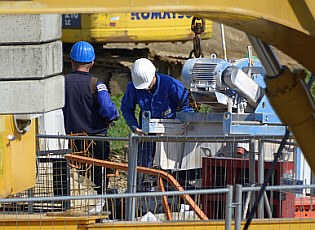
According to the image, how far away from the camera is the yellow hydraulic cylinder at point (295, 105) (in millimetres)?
2963

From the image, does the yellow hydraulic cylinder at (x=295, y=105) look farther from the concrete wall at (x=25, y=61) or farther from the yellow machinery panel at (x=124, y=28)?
the yellow machinery panel at (x=124, y=28)

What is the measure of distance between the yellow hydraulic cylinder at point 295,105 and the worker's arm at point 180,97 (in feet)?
16.8

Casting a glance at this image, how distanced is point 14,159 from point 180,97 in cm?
285

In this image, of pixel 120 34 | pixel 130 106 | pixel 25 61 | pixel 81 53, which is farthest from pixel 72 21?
pixel 25 61

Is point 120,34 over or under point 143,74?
over

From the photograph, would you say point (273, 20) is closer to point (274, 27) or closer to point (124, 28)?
point (274, 27)

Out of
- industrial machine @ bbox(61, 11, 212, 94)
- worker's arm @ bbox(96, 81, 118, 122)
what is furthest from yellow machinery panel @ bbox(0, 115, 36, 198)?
industrial machine @ bbox(61, 11, 212, 94)

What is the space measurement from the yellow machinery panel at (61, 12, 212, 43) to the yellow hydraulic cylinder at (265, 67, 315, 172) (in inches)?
439

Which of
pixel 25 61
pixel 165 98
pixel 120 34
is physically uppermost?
pixel 120 34

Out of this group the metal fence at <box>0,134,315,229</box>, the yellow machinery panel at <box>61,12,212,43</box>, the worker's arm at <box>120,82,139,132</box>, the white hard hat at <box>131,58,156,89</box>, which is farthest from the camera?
the yellow machinery panel at <box>61,12,212,43</box>

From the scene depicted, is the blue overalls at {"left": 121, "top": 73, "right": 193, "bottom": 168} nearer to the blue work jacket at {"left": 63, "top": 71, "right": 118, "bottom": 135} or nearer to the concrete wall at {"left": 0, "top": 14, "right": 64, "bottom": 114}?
the blue work jacket at {"left": 63, "top": 71, "right": 118, "bottom": 135}

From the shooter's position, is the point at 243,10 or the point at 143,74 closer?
the point at 243,10

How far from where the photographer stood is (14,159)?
229 inches

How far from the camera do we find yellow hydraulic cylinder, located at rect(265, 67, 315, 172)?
2963 millimetres
